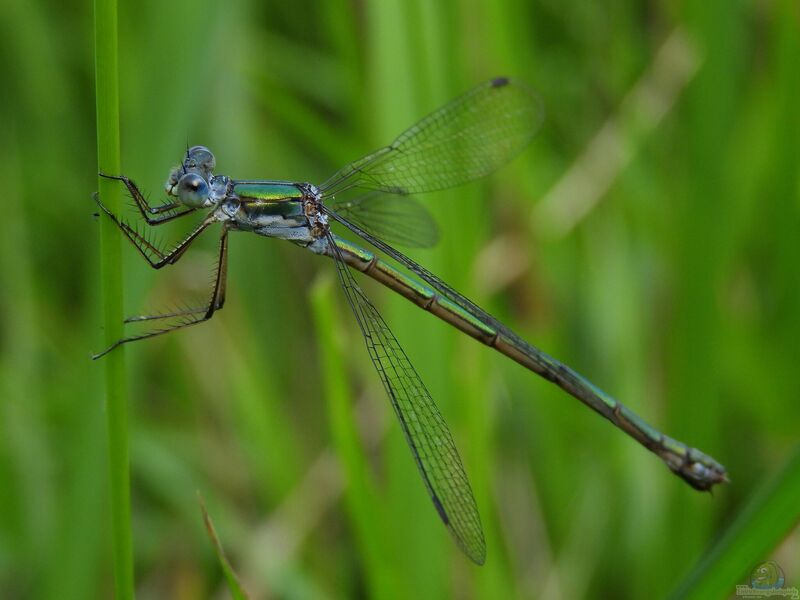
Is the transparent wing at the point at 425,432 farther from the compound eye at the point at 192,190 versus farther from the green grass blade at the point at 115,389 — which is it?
the green grass blade at the point at 115,389

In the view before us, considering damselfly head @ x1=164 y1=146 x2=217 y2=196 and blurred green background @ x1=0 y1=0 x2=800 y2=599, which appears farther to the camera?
blurred green background @ x1=0 y1=0 x2=800 y2=599

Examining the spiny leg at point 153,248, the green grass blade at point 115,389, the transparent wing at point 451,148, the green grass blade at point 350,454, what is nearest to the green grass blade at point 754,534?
the green grass blade at point 350,454

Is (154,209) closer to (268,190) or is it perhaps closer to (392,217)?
(268,190)

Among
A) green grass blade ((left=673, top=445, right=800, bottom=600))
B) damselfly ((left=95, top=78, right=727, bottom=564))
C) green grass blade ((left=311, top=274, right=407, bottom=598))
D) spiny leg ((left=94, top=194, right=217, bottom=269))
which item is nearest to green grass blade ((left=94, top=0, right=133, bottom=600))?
spiny leg ((left=94, top=194, right=217, bottom=269))

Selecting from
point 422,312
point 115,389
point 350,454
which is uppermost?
point 422,312

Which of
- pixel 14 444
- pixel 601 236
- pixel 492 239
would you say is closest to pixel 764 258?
pixel 601 236

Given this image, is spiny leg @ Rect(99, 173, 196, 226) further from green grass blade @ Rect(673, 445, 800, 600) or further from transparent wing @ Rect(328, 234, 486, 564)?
green grass blade @ Rect(673, 445, 800, 600)

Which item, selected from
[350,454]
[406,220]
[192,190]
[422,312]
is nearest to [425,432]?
[350,454]

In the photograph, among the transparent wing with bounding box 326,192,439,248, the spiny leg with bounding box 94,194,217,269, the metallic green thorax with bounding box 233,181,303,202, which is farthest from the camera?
the transparent wing with bounding box 326,192,439,248
